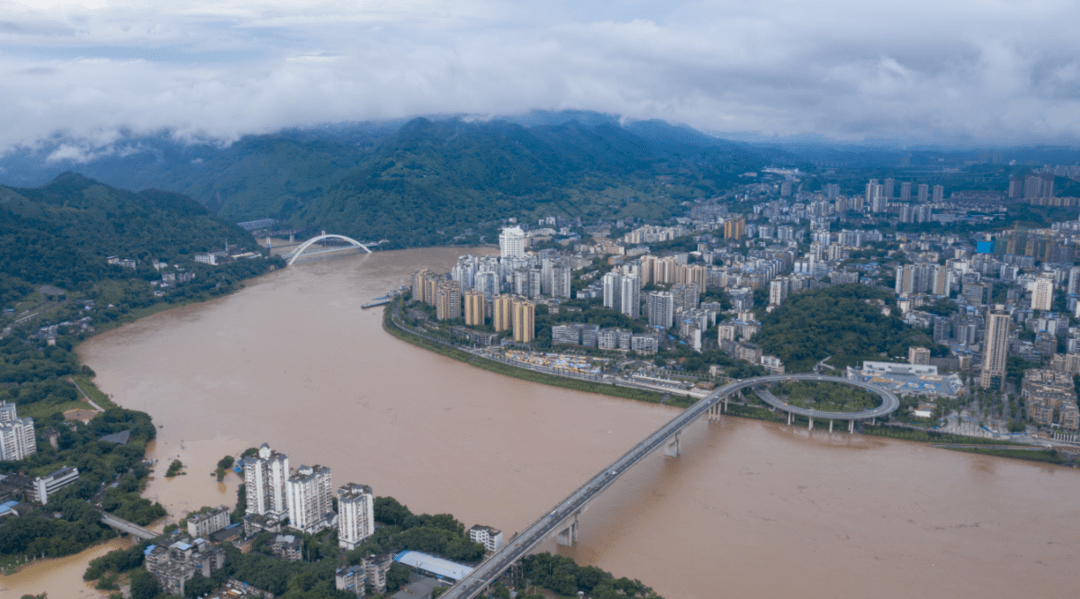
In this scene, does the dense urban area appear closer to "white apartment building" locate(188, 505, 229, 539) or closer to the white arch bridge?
"white apartment building" locate(188, 505, 229, 539)

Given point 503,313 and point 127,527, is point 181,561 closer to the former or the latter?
point 127,527

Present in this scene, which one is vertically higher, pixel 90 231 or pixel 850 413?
pixel 90 231

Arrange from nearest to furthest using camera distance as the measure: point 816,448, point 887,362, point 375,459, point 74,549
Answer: point 74,549 → point 375,459 → point 816,448 → point 887,362

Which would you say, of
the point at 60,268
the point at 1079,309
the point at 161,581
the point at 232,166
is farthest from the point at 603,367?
the point at 232,166

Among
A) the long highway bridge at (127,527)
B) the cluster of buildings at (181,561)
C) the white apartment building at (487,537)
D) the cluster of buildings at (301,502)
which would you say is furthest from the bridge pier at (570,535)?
the long highway bridge at (127,527)

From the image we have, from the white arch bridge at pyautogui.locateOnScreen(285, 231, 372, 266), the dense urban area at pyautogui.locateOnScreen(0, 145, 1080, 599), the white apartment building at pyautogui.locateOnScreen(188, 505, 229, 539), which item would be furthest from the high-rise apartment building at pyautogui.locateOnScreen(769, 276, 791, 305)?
the white arch bridge at pyautogui.locateOnScreen(285, 231, 372, 266)

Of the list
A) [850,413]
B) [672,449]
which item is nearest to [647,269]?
[850,413]

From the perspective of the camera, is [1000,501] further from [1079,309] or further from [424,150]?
[424,150]
